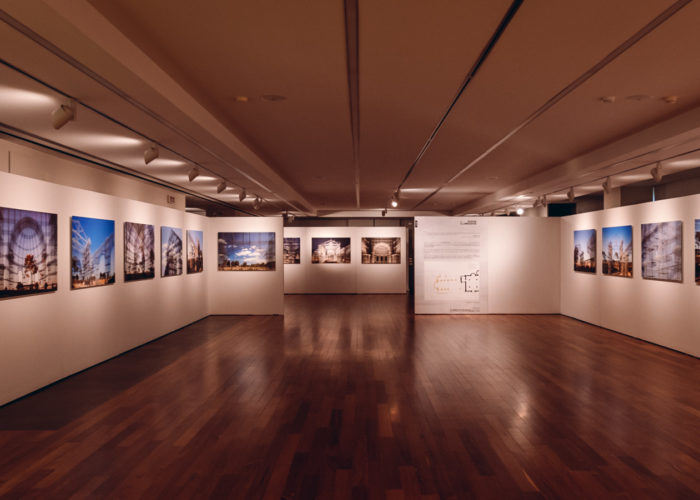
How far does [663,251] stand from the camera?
798cm

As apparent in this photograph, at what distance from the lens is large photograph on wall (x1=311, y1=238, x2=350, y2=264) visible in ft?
59.8

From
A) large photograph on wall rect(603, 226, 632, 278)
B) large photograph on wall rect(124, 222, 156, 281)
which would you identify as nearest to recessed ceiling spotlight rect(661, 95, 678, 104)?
large photograph on wall rect(603, 226, 632, 278)

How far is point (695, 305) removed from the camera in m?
7.28

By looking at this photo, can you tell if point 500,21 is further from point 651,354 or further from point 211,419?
point 651,354

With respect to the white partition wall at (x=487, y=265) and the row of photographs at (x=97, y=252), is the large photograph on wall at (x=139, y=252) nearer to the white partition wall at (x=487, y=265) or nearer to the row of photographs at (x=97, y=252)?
the row of photographs at (x=97, y=252)

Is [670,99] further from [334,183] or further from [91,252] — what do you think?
[91,252]

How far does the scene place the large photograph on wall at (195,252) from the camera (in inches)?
414

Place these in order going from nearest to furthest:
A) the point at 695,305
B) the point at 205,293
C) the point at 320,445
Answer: the point at 320,445 → the point at 695,305 → the point at 205,293

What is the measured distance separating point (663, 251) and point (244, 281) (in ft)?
32.9

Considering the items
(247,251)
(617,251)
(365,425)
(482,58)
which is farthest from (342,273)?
(482,58)

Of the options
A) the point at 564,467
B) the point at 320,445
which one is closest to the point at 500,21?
the point at 564,467

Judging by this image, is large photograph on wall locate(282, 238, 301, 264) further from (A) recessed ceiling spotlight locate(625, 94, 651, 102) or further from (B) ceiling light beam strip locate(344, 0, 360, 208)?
(A) recessed ceiling spotlight locate(625, 94, 651, 102)

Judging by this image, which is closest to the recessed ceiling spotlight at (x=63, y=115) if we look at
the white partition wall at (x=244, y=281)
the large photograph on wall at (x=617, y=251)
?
the white partition wall at (x=244, y=281)

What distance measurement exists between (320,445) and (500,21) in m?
4.07
